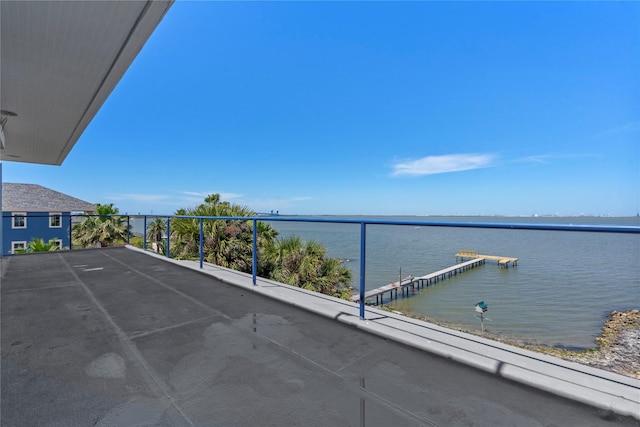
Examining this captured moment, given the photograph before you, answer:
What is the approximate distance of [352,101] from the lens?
64.8 feet

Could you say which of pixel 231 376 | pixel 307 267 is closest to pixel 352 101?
pixel 307 267

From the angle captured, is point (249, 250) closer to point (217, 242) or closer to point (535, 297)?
point (217, 242)

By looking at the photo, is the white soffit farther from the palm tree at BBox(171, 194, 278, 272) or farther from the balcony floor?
the palm tree at BBox(171, 194, 278, 272)

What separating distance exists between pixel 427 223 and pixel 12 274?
19.0 ft

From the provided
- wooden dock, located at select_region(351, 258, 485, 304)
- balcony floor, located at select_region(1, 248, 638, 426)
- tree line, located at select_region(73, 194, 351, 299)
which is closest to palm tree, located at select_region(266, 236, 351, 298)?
tree line, located at select_region(73, 194, 351, 299)

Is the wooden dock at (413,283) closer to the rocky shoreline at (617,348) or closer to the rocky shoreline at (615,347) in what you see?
the rocky shoreline at (615,347)

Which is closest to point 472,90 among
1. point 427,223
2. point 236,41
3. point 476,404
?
point 236,41

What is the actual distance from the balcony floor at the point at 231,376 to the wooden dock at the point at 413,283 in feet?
39.1

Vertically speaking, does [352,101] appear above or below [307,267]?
above

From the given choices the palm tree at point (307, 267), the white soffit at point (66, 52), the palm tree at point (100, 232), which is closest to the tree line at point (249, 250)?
the palm tree at point (307, 267)

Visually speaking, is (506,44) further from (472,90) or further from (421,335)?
(421,335)

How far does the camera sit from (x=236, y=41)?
9.68 meters

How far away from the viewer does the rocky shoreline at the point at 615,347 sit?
8.23 meters

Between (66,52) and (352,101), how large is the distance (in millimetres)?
18452
